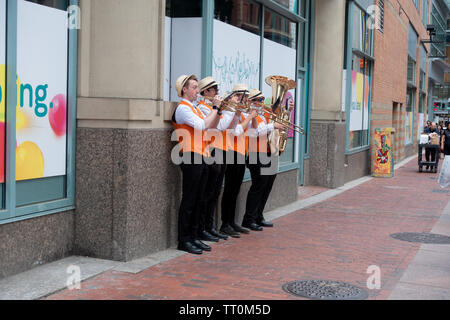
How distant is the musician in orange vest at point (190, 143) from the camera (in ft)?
21.5

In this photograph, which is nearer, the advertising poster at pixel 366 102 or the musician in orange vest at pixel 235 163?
the musician in orange vest at pixel 235 163

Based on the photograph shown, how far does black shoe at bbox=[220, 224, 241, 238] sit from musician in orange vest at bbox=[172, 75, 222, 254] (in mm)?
1144

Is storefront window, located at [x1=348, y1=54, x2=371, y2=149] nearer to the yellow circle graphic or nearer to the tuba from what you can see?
the tuba

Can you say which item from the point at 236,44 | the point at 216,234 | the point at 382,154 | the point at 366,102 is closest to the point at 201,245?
the point at 216,234

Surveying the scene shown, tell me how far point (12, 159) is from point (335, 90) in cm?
980

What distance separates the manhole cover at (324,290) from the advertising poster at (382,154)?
39.7ft

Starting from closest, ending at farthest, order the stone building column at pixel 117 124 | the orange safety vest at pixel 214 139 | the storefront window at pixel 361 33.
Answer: the stone building column at pixel 117 124 < the orange safety vest at pixel 214 139 < the storefront window at pixel 361 33

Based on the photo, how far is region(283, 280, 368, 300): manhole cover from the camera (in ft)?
17.5

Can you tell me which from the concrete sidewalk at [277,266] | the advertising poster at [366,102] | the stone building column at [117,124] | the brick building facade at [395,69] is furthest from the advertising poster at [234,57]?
the brick building facade at [395,69]

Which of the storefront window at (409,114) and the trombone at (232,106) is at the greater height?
the storefront window at (409,114)

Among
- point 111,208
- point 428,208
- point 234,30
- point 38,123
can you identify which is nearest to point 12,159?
point 38,123

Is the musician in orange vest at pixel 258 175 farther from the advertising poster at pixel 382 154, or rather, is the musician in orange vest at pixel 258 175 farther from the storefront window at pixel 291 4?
the advertising poster at pixel 382 154

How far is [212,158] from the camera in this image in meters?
7.02

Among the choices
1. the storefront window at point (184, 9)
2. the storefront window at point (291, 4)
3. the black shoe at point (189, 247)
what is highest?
the storefront window at point (291, 4)
